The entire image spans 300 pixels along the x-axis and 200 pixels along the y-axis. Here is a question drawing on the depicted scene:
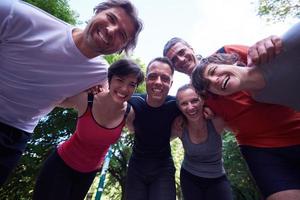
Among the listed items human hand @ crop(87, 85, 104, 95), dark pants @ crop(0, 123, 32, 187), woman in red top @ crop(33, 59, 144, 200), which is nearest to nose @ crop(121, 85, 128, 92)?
woman in red top @ crop(33, 59, 144, 200)

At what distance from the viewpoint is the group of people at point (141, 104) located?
291 cm

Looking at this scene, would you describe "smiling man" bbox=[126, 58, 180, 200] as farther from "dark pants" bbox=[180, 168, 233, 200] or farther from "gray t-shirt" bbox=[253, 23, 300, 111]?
"gray t-shirt" bbox=[253, 23, 300, 111]

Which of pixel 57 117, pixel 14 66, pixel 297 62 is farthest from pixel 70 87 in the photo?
pixel 57 117

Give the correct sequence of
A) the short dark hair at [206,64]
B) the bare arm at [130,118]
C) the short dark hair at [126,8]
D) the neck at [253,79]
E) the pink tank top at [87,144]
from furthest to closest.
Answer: the bare arm at [130,118]
the pink tank top at [87,144]
the short dark hair at [126,8]
the short dark hair at [206,64]
the neck at [253,79]

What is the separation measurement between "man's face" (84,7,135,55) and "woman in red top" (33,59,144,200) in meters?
0.59

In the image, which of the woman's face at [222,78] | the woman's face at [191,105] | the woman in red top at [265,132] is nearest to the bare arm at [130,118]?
the woman's face at [191,105]

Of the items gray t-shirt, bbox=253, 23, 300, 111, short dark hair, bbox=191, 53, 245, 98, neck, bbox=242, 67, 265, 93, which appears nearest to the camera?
gray t-shirt, bbox=253, 23, 300, 111

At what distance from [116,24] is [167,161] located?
1.98m

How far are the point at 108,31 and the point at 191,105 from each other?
156 cm

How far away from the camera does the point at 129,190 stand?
4141mm

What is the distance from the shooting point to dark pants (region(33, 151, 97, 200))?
12.0 feet

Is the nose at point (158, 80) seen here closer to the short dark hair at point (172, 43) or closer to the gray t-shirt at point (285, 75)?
the short dark hair at point (172, 43)

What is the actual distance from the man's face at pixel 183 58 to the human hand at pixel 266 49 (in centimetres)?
217

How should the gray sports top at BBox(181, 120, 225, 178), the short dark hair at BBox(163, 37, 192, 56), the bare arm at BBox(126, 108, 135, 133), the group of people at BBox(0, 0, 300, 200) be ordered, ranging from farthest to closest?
the short dark hair at BBox(163, 37, 192, 56) < the bare arm at BBox(126, 108, 135, 133) < the gray sports top at BBox(181, 120, 225, 178) < the group of people at BBox(0, 0, 300, 200)
